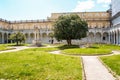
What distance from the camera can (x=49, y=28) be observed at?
85688mm

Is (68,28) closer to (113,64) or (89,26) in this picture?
(113,64)

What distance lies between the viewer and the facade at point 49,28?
7981 cm

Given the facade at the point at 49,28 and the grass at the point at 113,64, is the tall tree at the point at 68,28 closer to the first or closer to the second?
the grass at the point at 113,64

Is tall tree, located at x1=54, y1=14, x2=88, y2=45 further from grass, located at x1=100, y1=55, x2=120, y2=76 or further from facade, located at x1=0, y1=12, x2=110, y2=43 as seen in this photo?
facade, located at x1=0, y1=12, x2=110, y2=43

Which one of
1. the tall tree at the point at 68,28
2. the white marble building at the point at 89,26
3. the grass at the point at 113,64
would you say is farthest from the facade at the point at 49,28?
the grass at the point at 113,64

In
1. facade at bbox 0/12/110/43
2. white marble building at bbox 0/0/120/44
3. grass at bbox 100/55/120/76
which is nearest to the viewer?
grass at bbox 100/55/120/76

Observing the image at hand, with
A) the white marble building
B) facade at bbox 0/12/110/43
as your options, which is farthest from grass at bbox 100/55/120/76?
facade at bbox 0/12/110/43

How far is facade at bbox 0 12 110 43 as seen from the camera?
3142 inches

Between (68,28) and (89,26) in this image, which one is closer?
(68,28)

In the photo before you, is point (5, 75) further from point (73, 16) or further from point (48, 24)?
point (48, 24)

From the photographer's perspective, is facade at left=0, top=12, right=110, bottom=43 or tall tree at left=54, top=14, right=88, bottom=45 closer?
tall tree at left=54, top=14, right=88, bottom=45

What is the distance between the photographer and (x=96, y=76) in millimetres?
12758

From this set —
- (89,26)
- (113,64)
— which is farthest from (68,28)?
(89,26)

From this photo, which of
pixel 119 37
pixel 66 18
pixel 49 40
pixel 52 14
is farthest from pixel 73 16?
pixel 52 14
